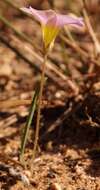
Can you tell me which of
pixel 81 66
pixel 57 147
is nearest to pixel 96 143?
pixel 57 147

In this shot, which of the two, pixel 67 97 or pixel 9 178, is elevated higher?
pixel 67 97

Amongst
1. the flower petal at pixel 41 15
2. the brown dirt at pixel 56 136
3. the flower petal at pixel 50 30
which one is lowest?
the brown dirt at pixel 56 136

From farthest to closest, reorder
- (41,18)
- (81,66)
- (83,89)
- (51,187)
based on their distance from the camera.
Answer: (81,66) → (83,89) → (51,187) → (41,18)

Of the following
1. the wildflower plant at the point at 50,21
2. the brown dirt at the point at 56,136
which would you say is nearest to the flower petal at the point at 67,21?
the wildflower plant at the point at 50,21

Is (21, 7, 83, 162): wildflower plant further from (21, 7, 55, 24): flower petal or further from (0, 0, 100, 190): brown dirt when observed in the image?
(0, 0, 100, 190): brown dirt


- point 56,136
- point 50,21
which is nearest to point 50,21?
point 50,21

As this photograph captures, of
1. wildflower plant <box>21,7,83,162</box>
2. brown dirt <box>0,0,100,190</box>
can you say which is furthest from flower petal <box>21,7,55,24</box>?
brown dirt <box>0,0,100,190</box>

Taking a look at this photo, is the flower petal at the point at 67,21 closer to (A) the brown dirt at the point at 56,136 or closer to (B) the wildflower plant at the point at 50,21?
(B) the wildflower plant at the point at 50,21

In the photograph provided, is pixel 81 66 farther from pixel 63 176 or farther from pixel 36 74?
pixel 63 176

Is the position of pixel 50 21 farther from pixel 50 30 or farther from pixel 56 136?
pixel 56 136
